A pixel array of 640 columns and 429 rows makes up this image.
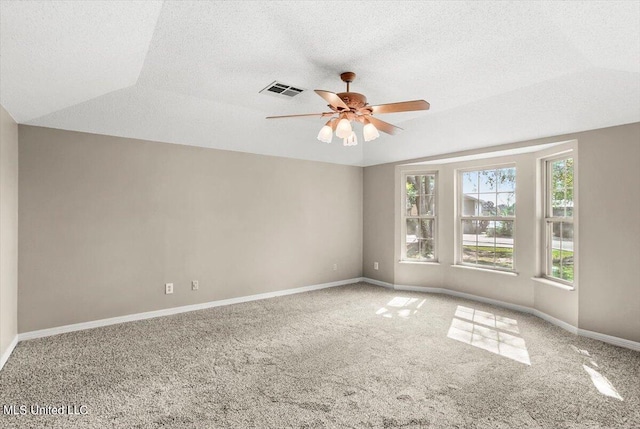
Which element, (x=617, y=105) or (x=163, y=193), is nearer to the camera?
(x=617, y=105)

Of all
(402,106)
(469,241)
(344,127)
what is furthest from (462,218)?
(344,127)

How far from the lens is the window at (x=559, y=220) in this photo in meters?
4.07

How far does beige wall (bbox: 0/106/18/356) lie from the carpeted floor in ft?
1.01

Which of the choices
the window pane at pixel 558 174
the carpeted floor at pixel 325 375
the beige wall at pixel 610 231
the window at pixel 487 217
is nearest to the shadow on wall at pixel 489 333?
Result: the carpeted floor at pixel 325 375

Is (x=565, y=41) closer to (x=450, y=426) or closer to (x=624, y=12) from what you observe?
(x=624, y=12)

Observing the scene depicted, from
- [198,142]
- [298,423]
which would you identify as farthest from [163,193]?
[298,423]

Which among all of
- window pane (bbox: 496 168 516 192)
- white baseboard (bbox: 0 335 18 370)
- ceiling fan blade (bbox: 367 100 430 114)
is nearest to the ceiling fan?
ceiling fan blade (bbox: 367 100 430 114)

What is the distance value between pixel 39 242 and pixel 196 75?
2464mm

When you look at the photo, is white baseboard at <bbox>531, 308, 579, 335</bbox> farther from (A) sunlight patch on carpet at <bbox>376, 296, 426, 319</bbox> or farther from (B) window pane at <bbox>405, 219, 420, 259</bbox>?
(B) window pane at <bbox>405, 219, 420, 259</bbox>

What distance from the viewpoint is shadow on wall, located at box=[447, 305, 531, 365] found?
10.6 ft

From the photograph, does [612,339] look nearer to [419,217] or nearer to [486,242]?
[486,242]

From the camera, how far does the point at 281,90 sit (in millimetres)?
3354

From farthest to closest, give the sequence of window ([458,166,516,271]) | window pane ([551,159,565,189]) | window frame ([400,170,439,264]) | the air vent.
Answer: window frame ([400,170,439,264])
window ([458,166,516,271])
window pane ([551,159,565,189])
the air vent

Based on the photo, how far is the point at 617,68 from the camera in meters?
2.71
